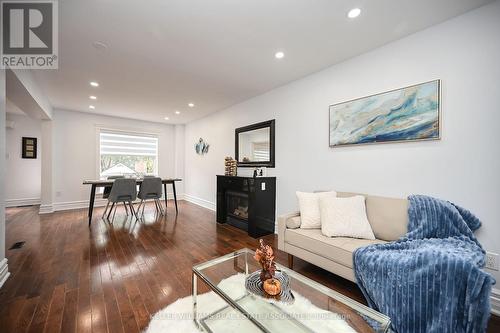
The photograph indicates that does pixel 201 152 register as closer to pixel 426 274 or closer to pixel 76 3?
pixel 76 3

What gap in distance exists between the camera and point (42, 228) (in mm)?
3369

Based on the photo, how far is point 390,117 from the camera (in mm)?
2113

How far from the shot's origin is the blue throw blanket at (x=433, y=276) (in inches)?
45.1

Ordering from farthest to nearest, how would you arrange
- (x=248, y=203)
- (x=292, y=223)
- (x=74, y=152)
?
(x=74, y=152)
(x=248, y=203)
(x=292, y=223)

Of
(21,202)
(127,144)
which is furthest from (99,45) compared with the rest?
(21,202)

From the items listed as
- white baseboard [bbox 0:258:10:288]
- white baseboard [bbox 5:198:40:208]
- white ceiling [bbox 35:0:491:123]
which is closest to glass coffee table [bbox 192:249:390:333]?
white baseboard [bbox 0:258:10:288]

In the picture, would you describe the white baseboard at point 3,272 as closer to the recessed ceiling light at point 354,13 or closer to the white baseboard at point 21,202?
the recessed ceiling light at point 354,13

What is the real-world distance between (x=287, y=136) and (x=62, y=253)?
3.42m

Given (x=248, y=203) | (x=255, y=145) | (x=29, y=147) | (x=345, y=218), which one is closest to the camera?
(x=345, y=218)

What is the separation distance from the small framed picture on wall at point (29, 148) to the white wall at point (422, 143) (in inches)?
255

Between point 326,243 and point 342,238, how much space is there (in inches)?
7.8

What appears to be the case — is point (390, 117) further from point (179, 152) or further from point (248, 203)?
point (179, 152)

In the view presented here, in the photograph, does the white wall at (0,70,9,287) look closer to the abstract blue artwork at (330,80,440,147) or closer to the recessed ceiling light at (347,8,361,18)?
the recessed ceiling light at (347,8,361,18)

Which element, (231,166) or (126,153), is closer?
(231,166)
